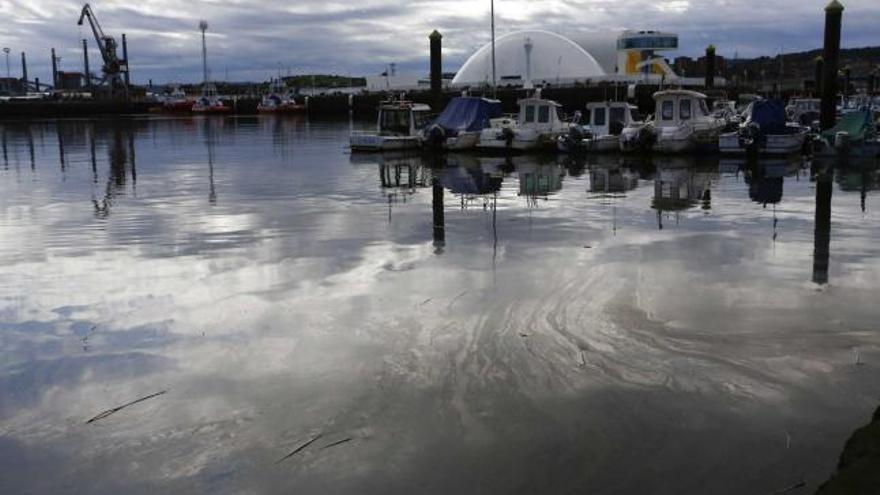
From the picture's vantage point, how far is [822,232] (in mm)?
16094

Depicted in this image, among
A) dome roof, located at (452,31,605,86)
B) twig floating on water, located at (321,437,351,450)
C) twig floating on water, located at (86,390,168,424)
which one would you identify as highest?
dome roof, located at (452,31,605,86)

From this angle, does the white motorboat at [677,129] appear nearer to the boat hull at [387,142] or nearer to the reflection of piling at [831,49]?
the reflection of piling at [831,49]

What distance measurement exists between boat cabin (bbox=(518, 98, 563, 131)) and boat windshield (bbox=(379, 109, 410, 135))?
6.00 metres

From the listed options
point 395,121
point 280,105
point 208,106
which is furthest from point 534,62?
point 395,121

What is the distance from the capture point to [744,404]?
24.1 ft

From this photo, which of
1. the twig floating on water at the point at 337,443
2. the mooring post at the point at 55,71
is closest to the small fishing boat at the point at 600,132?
the twig floating on water at the point at 337,443

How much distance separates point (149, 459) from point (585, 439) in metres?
3.56

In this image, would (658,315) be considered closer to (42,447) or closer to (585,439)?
(585,439)

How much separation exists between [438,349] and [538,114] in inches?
1262

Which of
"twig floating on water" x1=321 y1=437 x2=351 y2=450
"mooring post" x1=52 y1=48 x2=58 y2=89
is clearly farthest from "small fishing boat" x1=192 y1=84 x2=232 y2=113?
"twig floating on water" x1=321 y1=437 x2=351 y2=450

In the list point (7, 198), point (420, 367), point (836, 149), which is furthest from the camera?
point (836, 149)

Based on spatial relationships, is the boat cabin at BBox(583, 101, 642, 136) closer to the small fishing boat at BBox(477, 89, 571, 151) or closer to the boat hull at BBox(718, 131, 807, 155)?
the small fishing boat at BBox(477, 89, 571, 151)

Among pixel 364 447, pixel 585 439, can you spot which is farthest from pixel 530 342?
pixel 364 447

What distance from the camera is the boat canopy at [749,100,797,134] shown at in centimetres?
3459
